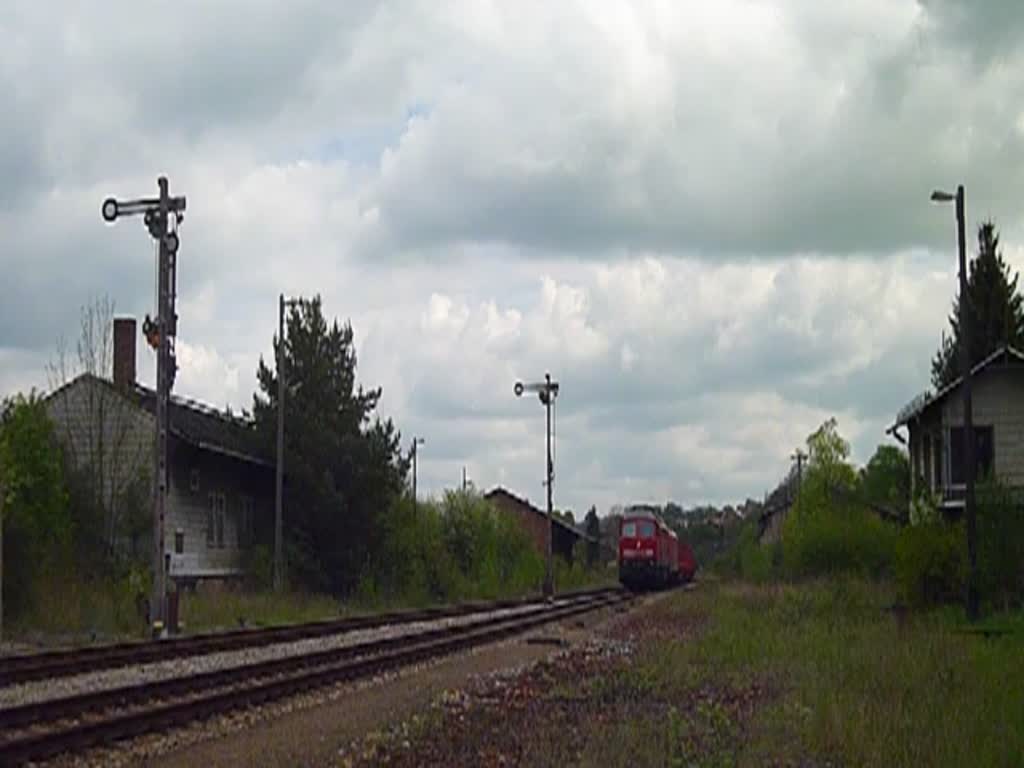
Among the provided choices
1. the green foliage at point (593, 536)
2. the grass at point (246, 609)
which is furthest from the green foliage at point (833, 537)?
the green foliage at point (593, 536)

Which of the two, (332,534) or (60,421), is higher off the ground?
(60,421)

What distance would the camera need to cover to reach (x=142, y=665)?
21281 mm

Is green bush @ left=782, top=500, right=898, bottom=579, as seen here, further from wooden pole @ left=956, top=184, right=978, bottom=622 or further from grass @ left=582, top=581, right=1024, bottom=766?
Result: grass @ left=582, top=581, right=1024, bottom=766

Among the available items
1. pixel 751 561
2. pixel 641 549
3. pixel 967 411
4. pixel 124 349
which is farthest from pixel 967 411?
pixel 751 561

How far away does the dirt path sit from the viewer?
500 inches

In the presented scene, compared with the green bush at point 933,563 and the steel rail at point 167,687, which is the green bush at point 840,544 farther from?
the steel rail at point 167,687

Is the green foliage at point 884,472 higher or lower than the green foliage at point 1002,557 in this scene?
higher

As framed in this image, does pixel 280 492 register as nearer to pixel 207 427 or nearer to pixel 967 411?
pixel 207 427

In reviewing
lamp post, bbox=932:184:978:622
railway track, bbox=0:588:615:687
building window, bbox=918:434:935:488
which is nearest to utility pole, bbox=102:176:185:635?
railway track, bbox=0:588:615:687

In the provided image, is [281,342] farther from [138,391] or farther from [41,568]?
[41,568]

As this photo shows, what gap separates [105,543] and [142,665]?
55.4 feet

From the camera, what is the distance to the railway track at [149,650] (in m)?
19.1

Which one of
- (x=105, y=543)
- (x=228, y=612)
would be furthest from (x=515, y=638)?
(x=105, y=543)

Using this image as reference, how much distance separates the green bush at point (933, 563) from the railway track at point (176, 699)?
11649mm
